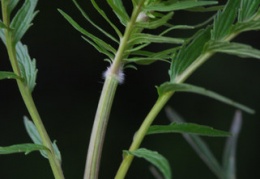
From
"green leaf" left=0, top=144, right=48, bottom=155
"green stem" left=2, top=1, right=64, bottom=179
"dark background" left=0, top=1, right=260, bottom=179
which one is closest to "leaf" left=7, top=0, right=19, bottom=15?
"green stem" left=2, top=1, right=64, bottom=179

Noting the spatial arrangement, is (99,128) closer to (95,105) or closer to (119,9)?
(119,9)

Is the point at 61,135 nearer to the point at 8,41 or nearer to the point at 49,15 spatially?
the point at 49,15

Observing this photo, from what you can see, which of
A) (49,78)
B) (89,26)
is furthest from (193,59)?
(49,78)

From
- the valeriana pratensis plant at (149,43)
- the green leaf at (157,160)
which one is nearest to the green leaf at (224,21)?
the valeriana pratensis plant at (149,43)

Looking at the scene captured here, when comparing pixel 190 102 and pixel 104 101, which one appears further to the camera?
pixel 190 102

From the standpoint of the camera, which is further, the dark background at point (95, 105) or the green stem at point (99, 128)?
the dark background at point (95, 105)

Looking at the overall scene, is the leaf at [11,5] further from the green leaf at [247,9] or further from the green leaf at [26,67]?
the green leaf at [247,9]

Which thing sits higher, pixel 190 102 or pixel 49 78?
pixel 49 78

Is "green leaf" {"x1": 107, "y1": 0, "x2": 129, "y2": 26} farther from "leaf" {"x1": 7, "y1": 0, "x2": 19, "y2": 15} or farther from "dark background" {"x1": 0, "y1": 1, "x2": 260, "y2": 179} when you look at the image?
"dark background" {"x1": 0, "y1": 1, "x2": 260, "y2": 179}
